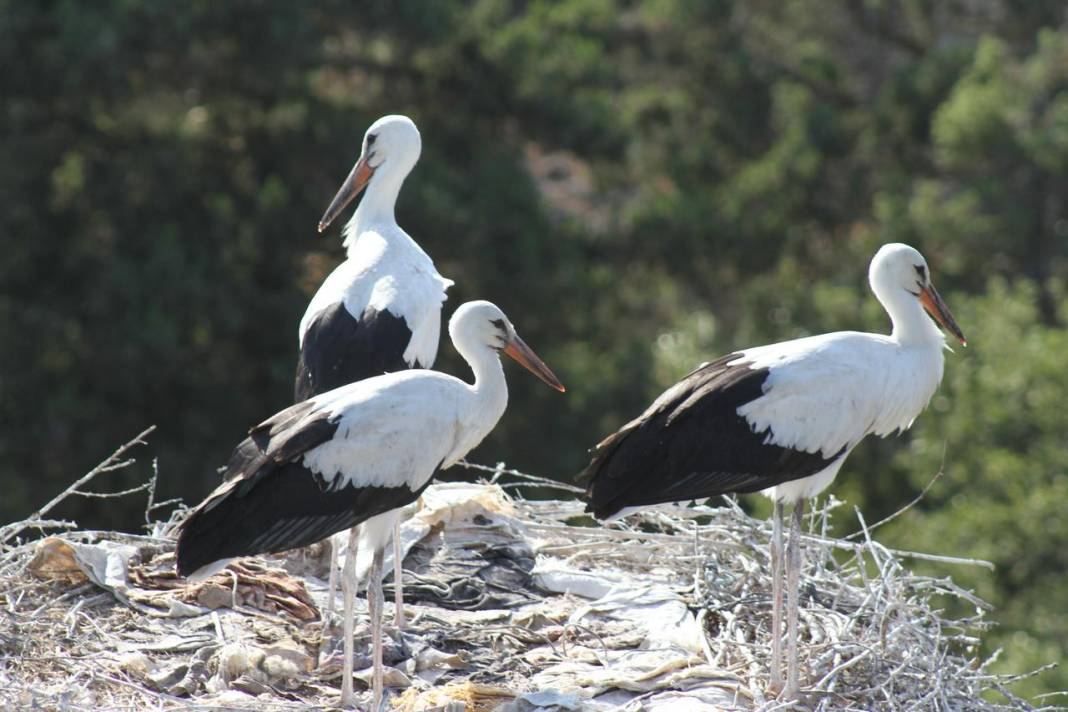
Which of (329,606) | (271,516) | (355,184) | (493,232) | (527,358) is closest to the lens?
(271,516)

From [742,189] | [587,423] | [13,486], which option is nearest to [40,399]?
[13,486]

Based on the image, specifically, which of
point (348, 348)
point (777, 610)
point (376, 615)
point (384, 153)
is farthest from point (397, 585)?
point (384, 153)

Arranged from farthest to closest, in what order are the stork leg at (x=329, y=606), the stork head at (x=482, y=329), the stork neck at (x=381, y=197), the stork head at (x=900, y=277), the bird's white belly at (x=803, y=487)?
the stork neck at (x=381, y=197), the stork leg at (x=329, y=606), the stork head at (x=900, y=277), the stork head at (x=482, y=329), the bird's white belly at (x=803, y=487)

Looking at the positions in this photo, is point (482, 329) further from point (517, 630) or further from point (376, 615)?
point (517, 630)

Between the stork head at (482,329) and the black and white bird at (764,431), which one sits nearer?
the black and white bird at (764,431)

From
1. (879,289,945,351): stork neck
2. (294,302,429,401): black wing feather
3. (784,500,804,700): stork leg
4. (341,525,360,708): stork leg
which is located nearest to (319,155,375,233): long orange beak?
(294,302,429,401): black wing feather

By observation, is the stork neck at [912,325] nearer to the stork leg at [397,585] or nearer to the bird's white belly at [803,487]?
the bird's white belly at [803,487]

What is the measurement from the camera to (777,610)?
7.19 metres

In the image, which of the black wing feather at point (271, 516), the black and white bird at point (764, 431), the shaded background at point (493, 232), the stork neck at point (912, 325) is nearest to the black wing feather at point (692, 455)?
the black and white bird at point (764, 431)

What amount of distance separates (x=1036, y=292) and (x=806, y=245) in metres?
2.52

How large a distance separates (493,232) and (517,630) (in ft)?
25.9

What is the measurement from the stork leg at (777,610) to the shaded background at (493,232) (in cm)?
605

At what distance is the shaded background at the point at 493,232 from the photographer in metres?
14.4

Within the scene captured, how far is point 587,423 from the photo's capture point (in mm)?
15281
